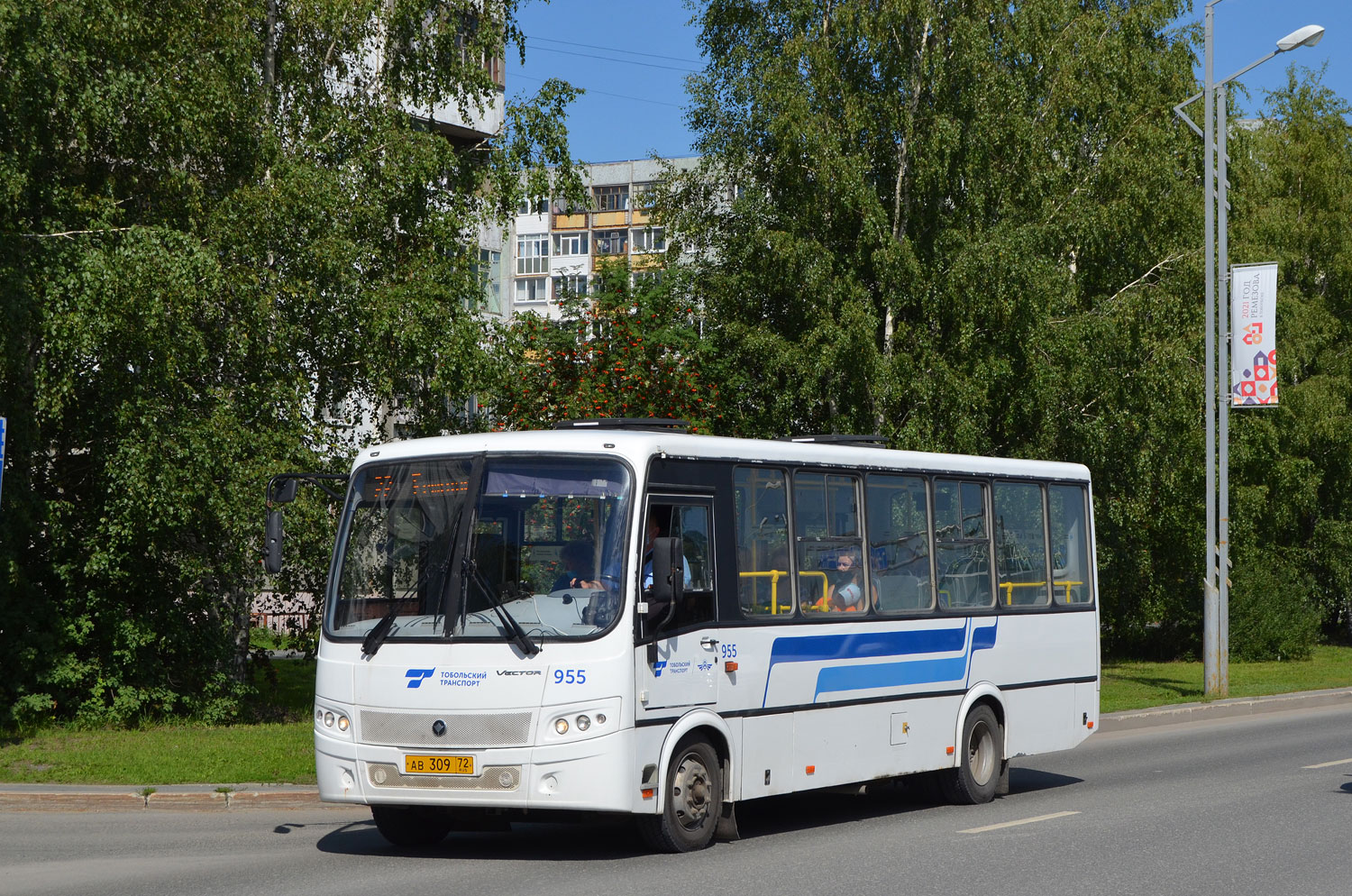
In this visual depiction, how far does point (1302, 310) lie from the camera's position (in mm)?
41625

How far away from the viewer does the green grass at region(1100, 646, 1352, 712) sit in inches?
1040

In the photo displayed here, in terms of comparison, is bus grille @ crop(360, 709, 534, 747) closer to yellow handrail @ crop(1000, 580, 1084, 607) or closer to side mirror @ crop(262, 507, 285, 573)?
side mirror @ crop(262, 507, 285, 573)

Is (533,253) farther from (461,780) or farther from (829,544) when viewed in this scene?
(461,780)

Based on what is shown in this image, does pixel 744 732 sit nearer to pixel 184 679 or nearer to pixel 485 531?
pixel 485 531

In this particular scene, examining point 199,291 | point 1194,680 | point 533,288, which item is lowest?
point 1194,680

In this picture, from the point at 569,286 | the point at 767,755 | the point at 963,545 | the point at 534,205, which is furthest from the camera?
the point at 569,286

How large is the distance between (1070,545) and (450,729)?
798 cm

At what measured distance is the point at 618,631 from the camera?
10.5 m

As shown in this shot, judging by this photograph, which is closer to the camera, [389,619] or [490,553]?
[490,553]

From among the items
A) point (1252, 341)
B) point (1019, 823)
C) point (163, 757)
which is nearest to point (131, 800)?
point (163, 757)

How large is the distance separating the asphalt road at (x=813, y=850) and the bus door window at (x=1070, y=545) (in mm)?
1889

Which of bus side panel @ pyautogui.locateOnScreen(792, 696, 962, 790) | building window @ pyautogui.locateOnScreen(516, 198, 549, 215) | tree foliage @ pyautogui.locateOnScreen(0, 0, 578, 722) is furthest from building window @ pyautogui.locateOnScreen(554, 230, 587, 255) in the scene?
bus side panel @ pyautogui.locateOnScreen(792, 696, 962, 790)

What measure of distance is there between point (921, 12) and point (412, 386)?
12.5 m

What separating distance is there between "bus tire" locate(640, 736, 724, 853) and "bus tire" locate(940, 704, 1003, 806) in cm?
361
